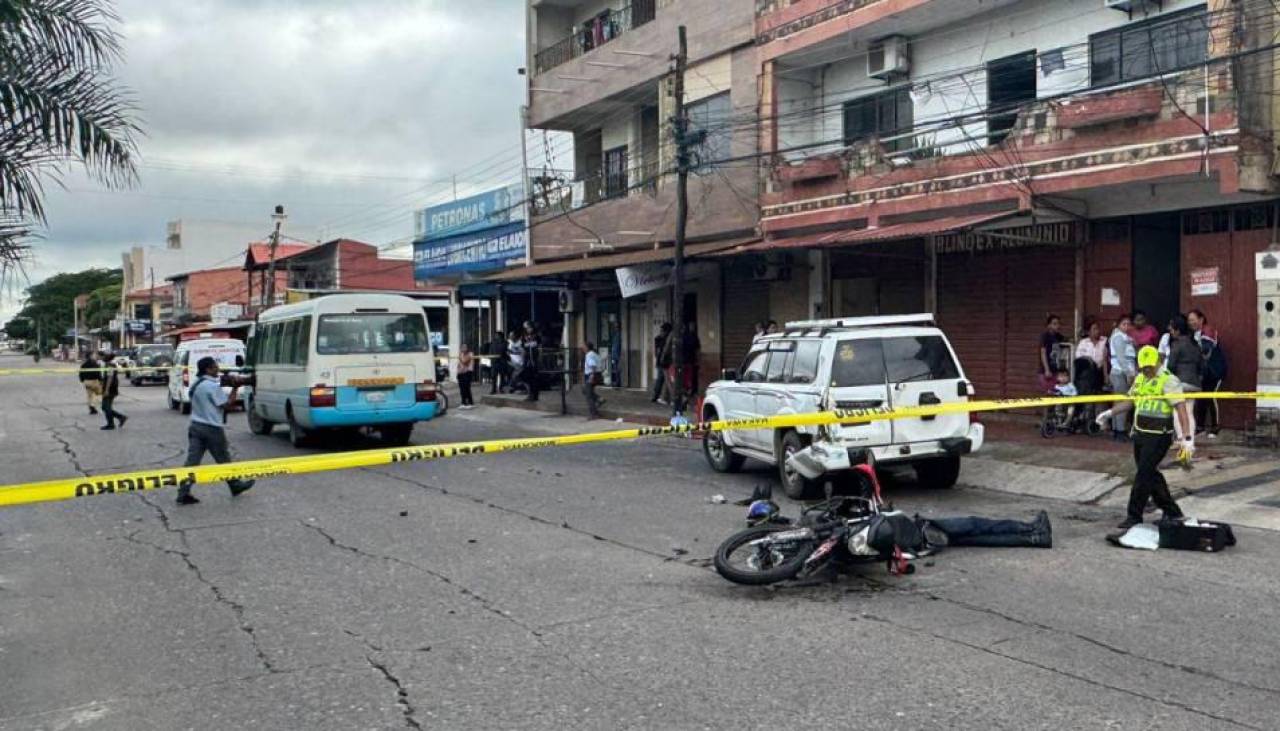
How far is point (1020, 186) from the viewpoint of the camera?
1487 centimetres

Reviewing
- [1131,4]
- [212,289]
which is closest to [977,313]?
[1131,4]

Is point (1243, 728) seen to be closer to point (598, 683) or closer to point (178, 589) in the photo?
point (598, 683)

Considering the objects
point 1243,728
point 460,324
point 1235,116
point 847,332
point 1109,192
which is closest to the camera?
point 1243,728

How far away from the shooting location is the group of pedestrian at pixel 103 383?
20469mm

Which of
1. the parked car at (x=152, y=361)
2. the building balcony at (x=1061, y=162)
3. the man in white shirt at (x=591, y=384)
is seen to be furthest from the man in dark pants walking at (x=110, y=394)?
the parked car at (x=152, y=361)

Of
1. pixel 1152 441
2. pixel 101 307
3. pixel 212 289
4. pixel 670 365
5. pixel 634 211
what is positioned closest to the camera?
pixel 1152 441

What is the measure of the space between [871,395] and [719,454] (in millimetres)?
3055

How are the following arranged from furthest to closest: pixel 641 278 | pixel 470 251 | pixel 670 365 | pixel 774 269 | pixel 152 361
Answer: pixel 152 361 → pixel 470 251 → pixel 641 278 → pixel 670 365 → pixel 774 269

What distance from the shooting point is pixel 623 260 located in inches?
862

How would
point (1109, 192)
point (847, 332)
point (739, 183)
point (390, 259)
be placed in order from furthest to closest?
point (390, 259), point (739, 183), point (1109, 192), point (847, 332)

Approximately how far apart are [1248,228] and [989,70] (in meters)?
4.87

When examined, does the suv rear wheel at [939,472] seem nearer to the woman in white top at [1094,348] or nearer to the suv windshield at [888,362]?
the suv windshield at [888,362]

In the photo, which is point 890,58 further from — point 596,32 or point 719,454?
point 596,32

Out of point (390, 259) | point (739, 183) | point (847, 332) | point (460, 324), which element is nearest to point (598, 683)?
point (847, 332)
